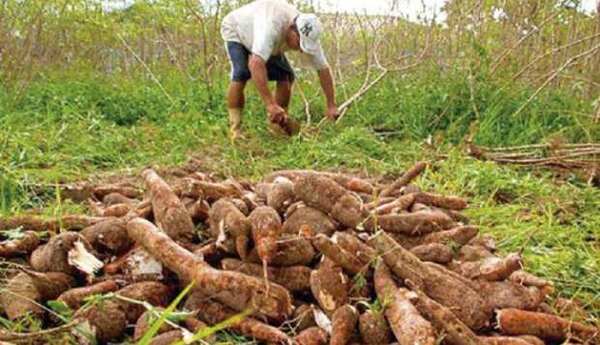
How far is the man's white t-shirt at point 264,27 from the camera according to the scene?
4.89m

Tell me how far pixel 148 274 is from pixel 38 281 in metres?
0.31

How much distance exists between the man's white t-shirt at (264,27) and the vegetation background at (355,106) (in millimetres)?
700

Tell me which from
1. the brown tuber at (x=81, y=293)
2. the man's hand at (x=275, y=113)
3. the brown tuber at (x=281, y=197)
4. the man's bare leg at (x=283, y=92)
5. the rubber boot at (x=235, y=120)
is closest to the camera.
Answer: the brown tuber at (x=81, y=293)

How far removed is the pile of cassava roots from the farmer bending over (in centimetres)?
287

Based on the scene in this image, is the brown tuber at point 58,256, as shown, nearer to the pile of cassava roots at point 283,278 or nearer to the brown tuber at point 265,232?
the pile of cassava roots at point 283,278

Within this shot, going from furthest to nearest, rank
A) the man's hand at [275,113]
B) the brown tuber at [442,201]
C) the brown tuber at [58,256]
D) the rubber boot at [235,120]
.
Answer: the rubber boot at [235,120], the man's hand at [275,113], the brown tuber at [442,201], the brown tuber at [58,256]

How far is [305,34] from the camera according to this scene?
4.94 meters

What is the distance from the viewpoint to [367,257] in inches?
69.4

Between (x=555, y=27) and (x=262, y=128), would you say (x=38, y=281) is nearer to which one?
(x=262, y=128)

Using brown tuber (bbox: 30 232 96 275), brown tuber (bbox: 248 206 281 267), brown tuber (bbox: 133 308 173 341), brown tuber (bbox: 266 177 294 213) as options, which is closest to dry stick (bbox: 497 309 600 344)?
brown tuber (bbox: 248 206 281 267)

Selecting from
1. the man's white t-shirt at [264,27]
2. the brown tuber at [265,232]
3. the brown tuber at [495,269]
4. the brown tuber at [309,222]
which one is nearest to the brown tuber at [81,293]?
the brown tuber at [265,232]

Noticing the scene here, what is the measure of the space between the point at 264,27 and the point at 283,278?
347 cm

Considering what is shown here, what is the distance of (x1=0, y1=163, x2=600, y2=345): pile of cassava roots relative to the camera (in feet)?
5.21

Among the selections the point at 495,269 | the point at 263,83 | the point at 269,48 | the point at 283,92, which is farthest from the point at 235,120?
the point at 495,269
